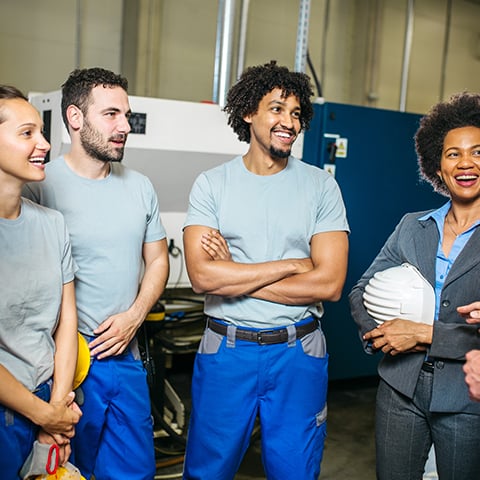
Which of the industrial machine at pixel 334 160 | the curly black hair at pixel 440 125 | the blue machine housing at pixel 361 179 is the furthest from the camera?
the blue machine housing at pixel 361 179

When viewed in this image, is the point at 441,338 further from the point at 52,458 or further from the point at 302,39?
the point at 302,39

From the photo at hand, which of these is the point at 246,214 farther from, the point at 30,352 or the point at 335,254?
the point at 30,352

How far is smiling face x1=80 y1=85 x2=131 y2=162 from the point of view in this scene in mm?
1879

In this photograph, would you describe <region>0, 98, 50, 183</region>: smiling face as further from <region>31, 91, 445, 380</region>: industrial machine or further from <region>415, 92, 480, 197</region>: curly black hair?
<region>415, 92, 480, 197</region>: curly black hair

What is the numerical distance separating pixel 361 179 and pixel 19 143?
251cm

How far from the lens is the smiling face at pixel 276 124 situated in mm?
2010

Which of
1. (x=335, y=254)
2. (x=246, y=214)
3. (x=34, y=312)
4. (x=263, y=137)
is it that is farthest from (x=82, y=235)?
(x=335, y=254)

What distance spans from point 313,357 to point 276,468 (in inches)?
14.4

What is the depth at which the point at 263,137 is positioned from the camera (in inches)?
79.8

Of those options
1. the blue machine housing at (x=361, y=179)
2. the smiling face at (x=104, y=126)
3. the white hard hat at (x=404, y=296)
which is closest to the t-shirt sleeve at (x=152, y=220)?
the smiling face at (x=104, y=126)

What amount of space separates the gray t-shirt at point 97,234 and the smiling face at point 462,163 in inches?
37.0

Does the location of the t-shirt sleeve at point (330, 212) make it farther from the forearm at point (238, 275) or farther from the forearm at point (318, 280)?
the forearm at point (238, 275)

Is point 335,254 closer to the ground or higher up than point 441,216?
closer to the ground

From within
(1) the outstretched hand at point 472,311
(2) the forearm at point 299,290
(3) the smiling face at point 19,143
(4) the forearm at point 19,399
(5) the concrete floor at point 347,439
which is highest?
(3) the smiling face at point 19,143
